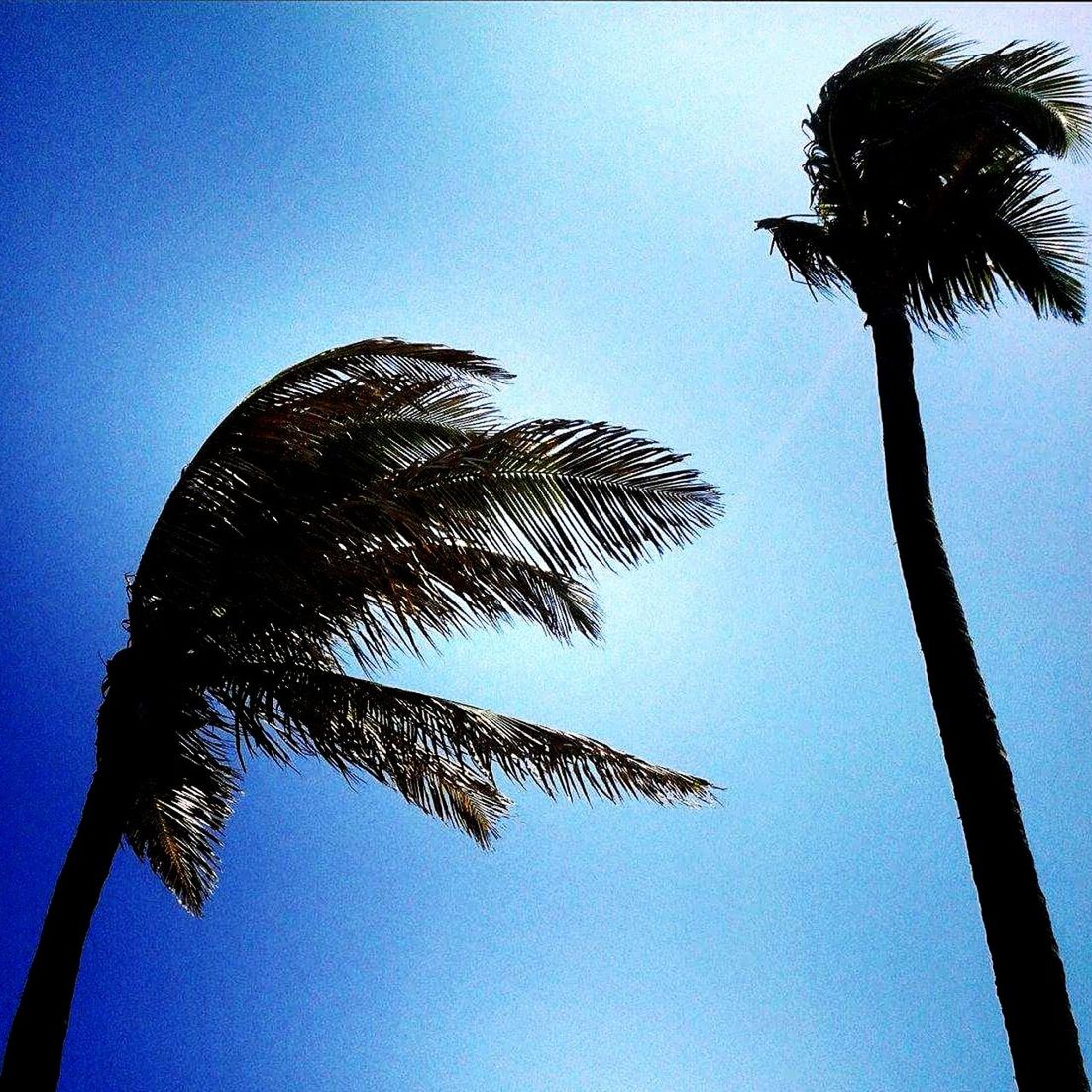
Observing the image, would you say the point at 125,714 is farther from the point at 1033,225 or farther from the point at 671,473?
the point at 1033,225

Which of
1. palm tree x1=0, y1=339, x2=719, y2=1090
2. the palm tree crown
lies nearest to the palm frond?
palm tree x1=0, y1=339, x2=719, y2=1090

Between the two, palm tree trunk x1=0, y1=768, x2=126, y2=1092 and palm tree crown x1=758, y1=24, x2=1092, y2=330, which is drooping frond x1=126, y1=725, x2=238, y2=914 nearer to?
palm tree trunk x1=0, y1=768, x2=126, y2=1092

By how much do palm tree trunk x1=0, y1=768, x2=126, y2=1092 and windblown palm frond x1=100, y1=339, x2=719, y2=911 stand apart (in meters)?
0.57

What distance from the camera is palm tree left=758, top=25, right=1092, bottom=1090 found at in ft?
19.9

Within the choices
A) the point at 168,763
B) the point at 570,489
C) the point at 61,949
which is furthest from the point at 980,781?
the point at 168,763

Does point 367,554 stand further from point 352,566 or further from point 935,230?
point 935,230

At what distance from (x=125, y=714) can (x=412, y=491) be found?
2618 millimetres

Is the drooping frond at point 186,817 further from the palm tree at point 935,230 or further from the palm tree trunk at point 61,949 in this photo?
the palm tree at point 935,230

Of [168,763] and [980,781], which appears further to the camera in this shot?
[168,763]

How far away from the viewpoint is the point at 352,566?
23.1 feet

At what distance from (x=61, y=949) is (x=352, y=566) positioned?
321 cm

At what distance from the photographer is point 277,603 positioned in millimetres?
6848

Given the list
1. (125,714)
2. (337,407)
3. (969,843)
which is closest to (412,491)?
(337,407)

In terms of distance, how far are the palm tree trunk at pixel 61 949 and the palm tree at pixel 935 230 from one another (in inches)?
227
